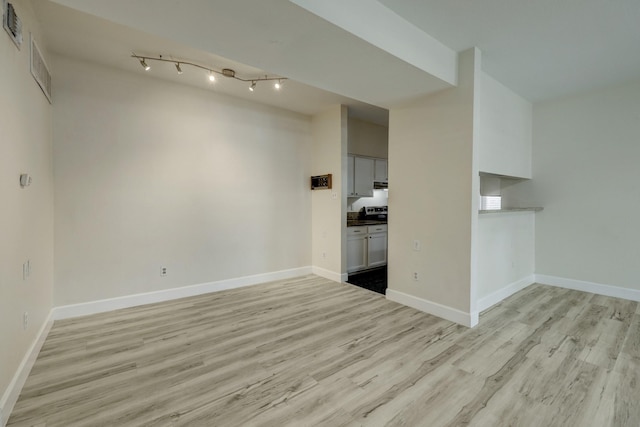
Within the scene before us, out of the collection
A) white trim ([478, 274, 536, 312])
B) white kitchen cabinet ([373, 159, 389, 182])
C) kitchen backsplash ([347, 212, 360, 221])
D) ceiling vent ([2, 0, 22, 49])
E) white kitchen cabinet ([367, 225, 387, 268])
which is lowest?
white trim ([478, 274, 536, 312])

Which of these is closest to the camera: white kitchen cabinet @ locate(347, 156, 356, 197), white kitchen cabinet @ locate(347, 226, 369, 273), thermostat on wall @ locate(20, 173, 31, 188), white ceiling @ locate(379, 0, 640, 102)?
thermostat on wall @ locate(20, 173, 31, 188)

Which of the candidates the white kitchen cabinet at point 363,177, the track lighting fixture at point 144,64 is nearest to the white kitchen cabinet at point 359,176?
the white kitchen cabinet at point 363,177

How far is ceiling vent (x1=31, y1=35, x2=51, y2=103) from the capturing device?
2.30 meters

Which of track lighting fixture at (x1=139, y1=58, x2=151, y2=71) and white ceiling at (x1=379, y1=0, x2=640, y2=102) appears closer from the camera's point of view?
white ceiling at (x1=379, y1=0, x2=640, y2=102)

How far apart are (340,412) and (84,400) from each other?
1.68 m

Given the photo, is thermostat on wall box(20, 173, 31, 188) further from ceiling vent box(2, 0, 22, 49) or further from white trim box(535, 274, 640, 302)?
white trim box(535, 274, 640, 302)

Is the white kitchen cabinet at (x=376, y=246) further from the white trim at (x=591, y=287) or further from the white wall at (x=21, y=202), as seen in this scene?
the white wall at (x=21, y=202)

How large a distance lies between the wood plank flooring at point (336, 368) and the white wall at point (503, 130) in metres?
1.88

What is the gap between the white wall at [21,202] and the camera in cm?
174

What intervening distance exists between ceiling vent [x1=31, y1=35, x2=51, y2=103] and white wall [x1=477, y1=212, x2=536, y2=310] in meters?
4.63

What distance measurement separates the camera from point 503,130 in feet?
12.1

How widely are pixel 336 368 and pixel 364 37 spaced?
2.56 metres

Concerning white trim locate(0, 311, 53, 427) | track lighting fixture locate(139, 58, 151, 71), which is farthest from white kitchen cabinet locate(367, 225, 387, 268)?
white trim locate(0, 311, 53, 427)

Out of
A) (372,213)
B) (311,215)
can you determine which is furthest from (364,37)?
(372,213)
